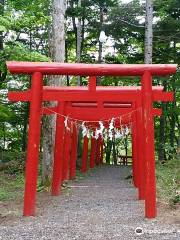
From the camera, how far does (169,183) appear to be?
44.2 feet

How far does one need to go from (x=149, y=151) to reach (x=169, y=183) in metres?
5.72

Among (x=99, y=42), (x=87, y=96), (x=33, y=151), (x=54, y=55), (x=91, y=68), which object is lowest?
(x=33, y=151)

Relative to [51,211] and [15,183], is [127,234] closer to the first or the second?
[51,211]

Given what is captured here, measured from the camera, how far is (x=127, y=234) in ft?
22.0

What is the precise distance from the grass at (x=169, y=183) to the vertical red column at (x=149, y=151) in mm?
1159

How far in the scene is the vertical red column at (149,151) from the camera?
26.3 feet

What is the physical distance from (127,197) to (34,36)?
1565cm

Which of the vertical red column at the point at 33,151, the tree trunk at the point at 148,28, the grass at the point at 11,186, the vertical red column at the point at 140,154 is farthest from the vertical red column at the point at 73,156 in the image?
the vertical red column at the point at 33,151

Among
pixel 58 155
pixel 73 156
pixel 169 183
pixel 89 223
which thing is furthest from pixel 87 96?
pixel 73 156

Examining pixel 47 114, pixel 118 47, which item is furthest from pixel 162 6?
pixel 47 114

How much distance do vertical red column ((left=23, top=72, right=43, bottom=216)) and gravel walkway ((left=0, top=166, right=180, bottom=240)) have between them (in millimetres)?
333

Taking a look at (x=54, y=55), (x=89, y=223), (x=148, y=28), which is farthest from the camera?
(x=148, y=28)

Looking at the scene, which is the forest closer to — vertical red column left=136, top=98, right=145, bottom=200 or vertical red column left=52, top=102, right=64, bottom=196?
vertical red column left=136, top=98, right=145, bottom=200

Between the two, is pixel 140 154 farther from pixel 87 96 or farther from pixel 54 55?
pixel 54 55
